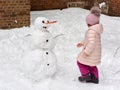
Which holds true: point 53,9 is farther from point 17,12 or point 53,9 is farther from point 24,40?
point 24,40

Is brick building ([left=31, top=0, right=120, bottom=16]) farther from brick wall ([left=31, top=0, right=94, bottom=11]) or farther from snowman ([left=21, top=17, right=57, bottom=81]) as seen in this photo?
snowman ([left=21, top=17, right=57, bottom=81])

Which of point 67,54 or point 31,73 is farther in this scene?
point 67,54

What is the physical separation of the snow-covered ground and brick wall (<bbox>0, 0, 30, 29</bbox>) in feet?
1.13

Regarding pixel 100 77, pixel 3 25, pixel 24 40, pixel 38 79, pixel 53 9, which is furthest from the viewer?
pixel 53 9

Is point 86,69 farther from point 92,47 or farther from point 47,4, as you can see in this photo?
point 47,4

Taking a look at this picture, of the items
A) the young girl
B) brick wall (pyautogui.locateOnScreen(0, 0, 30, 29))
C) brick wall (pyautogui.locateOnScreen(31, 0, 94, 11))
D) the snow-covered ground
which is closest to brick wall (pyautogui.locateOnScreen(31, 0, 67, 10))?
brick wall (pyautogui.locateOnScreen(31, 0, 94, 11))

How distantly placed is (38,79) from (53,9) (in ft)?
21.8

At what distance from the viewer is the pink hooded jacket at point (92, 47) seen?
225 inches

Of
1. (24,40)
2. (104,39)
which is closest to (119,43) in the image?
(104,39)

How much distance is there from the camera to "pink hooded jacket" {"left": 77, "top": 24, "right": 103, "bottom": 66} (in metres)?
5.71

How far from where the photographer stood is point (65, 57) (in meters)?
7.24

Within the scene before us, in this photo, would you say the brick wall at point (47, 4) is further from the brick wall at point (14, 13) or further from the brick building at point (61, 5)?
the brick wall at point (14, 13)

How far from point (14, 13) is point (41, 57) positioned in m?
3.87

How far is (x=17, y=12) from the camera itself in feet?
30.8
